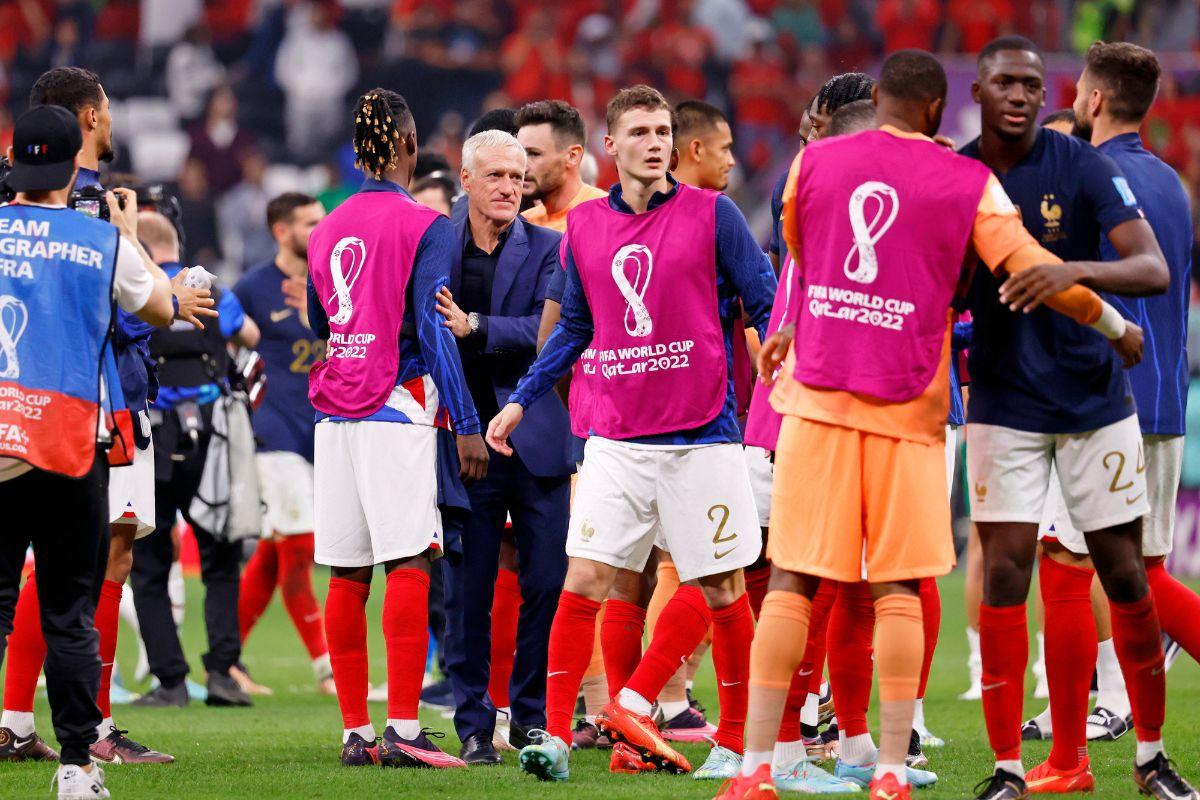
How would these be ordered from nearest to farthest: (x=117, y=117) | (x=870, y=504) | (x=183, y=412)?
(x=870, y=504) → (x=183, y=412) → (x=117, y=117)

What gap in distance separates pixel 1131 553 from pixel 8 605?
3684mm

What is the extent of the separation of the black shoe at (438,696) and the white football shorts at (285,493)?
4.37ft

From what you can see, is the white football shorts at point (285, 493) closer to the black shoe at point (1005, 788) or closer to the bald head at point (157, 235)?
the bald head at point (157, 235)

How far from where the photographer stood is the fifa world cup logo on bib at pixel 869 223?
16.0 ft

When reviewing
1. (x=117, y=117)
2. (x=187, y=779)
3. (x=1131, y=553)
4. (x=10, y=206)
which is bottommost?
(x=187, y=779)

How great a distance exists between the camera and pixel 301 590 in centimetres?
977

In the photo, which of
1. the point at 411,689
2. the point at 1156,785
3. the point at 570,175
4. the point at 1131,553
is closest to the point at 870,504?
the point at 1131,553

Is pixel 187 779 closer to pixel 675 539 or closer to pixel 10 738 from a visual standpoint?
pixel 10 738

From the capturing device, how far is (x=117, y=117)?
20250 millimetres

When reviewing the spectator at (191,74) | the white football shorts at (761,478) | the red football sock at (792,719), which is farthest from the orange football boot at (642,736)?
the spectator at (191,74)

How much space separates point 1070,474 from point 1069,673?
726mm

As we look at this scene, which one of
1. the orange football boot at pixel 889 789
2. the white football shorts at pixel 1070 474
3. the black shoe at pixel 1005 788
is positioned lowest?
the black shoe at pixel 1005 788

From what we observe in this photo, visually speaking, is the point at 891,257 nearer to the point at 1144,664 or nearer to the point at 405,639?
the point at 1144,664

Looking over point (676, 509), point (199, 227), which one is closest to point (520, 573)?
point (676, 509)
